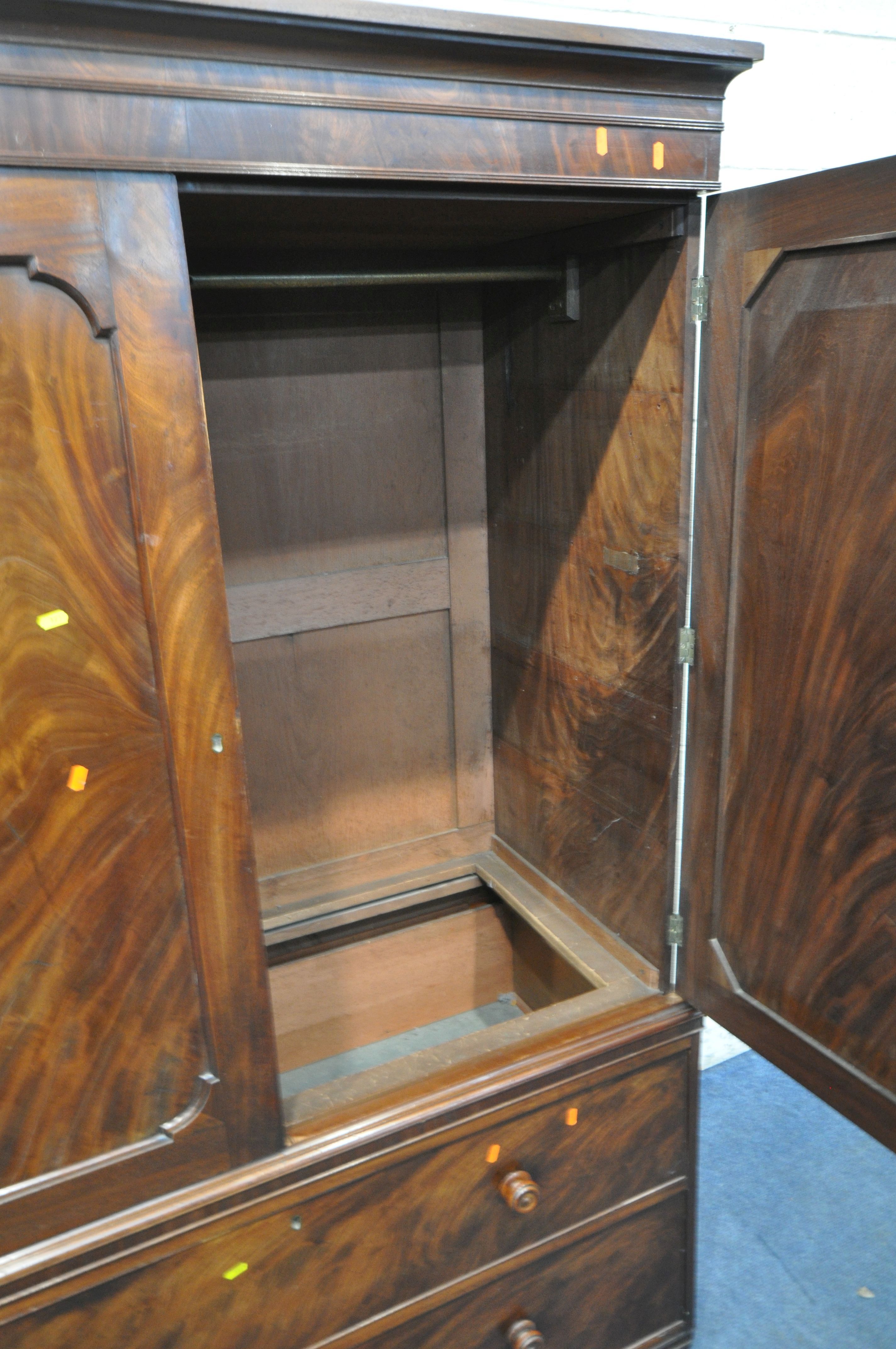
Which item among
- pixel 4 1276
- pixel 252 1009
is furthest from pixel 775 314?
pixel 4 1276

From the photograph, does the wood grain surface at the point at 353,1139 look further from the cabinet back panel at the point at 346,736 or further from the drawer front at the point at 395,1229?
the cabinet back panel at the point at 346,736

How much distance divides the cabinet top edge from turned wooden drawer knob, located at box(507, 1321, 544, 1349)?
162 centimetres

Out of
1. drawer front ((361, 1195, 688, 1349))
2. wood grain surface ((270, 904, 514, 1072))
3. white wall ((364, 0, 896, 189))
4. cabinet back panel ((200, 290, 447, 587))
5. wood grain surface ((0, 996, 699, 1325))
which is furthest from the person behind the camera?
wood grain surface ((270, 904, 514, 1072))

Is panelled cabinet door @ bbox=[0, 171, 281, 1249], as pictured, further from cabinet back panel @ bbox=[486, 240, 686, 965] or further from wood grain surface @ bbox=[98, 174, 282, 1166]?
cabinet back panel @ bbox=[486, 240, 686, 965]

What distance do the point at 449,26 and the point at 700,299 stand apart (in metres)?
0.41

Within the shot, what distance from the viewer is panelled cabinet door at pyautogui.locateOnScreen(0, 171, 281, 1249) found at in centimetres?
82

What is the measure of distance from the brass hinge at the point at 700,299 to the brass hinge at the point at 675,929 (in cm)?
80

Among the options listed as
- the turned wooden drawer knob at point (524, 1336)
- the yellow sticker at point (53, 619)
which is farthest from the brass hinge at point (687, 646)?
the turned wooden drawer knob at point (524, 1336)

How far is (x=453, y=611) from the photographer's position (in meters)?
1.71

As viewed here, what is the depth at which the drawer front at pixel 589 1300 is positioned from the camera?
1.33 meters

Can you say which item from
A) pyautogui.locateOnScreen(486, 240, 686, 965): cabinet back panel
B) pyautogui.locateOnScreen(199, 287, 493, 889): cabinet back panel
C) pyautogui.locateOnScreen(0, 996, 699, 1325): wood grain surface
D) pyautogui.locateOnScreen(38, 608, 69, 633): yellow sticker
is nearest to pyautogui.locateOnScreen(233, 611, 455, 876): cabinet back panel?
pyautogui.locateOnScreen(199, 287, 493, 889): cabinet back panel

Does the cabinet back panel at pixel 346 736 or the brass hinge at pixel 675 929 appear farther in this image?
the cabinet back panel at pixel 346 736

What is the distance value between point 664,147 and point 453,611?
2.80ft

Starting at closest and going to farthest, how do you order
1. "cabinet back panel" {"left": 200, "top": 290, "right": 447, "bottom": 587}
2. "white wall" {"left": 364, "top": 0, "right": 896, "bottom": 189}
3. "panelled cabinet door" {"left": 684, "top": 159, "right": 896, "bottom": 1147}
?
"panelled cabinet door" {"left": 684, "top": 159, "right": 896, "bottom": 1147}, "cabinet back panel" {"left": 200, "top": 290, "right": 447, "bottom": 587}, "white wall" {"left": 364, "top": 0, "right": 896, "bottom": 189}
